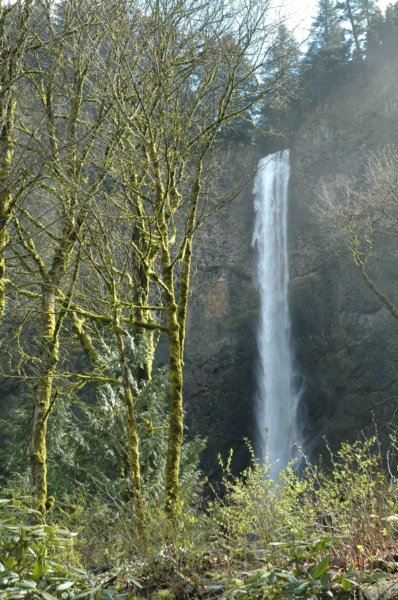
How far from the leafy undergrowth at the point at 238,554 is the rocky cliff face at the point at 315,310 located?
662 inches

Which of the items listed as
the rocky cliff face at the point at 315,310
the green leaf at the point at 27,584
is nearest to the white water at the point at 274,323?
the rocky cliff face at the point at 315,310

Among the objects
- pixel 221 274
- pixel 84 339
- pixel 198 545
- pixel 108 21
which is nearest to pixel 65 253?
pixel 84 339

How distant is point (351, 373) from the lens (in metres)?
23.5


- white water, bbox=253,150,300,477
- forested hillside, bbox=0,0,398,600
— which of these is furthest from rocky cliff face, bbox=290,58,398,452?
forested hillside, bbox=0,0,398,600

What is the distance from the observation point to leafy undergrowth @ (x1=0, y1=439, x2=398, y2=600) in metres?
2.59

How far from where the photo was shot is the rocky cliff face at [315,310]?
22.9m

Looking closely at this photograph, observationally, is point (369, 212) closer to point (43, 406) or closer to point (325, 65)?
point (325, 65)

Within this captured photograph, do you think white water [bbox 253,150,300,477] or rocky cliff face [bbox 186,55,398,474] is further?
white water [bbox 253,150,300,477]

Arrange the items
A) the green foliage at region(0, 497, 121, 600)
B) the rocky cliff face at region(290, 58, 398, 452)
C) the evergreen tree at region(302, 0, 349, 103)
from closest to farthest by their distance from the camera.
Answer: the green foliage at region(0, 497, 121, 600) < the rocky cliff face at region(290, 58, 398, 452) < the evergreen tree at region(302, 0, 349, 103)

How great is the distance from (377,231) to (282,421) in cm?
932

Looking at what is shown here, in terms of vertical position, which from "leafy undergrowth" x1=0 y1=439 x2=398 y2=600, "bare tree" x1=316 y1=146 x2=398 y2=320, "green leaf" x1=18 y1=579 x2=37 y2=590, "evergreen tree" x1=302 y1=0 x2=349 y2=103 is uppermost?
"evergreen tree" x1=302 y1=0 x2=349 y2=103

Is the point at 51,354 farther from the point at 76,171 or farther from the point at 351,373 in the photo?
the point at 351,373

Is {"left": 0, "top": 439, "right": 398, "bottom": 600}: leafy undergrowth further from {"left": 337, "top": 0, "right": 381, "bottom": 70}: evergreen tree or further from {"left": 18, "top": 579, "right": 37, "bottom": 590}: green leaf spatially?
{"left": 337, "top": 0, "right": 381, "bottom": 70}: evergreen tree

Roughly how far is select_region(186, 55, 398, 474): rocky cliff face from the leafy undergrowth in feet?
55.2
